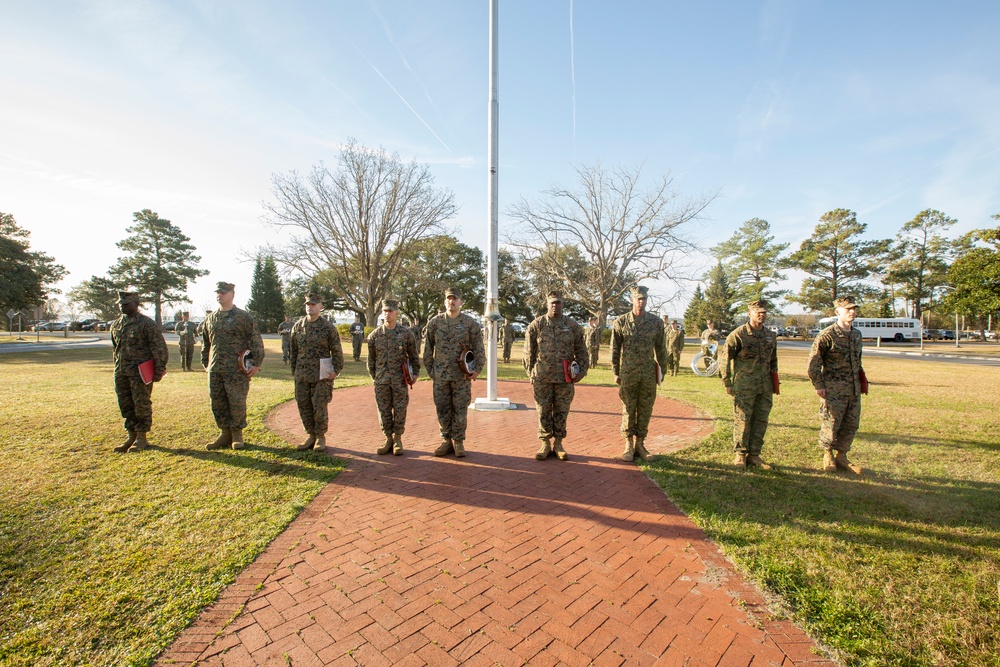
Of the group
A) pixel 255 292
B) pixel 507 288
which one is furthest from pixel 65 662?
pixel 255 292

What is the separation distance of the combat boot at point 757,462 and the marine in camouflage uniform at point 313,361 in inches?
205

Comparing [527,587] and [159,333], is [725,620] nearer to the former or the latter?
[527,587]

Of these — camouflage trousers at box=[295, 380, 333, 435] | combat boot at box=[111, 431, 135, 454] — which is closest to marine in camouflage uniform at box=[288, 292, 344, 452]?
camouflage trousers at box=[295, 380, 333, 435]

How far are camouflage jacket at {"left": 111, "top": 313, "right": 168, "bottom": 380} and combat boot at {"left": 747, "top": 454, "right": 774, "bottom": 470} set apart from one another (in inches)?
291

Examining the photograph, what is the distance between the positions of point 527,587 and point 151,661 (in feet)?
6.84

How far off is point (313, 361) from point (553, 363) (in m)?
3.09

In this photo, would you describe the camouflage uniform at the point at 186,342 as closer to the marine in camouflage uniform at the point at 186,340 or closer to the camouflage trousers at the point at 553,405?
the marine in camouflage uniform at the point at 186,340

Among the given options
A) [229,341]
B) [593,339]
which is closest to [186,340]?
[229,341]

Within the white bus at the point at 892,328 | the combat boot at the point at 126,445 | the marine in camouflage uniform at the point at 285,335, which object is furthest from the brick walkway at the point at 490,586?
the white bus at the point at 892,328

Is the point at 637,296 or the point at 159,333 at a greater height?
the point at 637,296

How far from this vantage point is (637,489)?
185 inches

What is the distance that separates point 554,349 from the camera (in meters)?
5.71

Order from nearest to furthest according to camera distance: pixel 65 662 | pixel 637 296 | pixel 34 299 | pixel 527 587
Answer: pixel 65 662 → pixel 527 587 → pixel 637 296 → pixel 34 299

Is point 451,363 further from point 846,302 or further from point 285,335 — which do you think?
point 285,335
